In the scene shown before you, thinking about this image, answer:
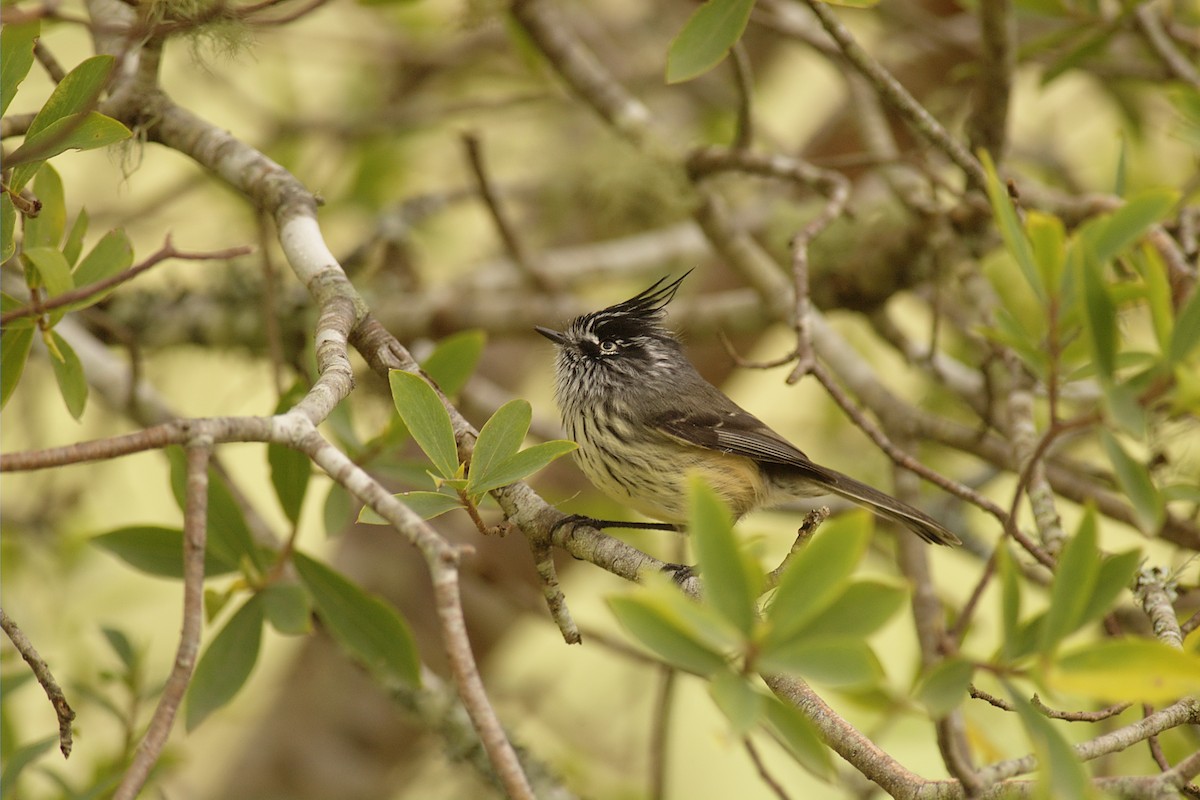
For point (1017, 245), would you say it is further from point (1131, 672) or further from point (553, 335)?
point (553, 335)

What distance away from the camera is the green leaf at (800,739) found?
4.54ft

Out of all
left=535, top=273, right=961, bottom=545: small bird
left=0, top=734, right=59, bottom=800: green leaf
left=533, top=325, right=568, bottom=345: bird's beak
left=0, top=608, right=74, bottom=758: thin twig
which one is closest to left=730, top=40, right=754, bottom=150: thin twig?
left=535, top=273, right=961, bottom=545: small bird

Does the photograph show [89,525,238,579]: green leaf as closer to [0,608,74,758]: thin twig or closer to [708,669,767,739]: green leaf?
[0,608,74,758]: thin twig

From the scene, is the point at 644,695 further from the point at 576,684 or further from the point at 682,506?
the point at 682,506

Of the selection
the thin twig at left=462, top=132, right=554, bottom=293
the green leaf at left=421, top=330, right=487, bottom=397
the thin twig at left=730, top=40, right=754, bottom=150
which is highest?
the thin twig at left=730, top=40, right=754, bottom=150

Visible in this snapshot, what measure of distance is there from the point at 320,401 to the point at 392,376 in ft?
0.48

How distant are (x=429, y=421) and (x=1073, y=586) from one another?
99 centimetres

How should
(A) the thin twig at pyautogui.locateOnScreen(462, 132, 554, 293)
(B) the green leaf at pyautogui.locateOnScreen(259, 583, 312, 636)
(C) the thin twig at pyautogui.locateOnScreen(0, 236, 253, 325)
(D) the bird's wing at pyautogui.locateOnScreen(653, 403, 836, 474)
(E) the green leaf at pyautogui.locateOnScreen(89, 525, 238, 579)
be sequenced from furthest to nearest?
(A) the thin twig at pyautogui.locateOnScreen(462, 132, 554, 293), (D) the bird's wing at pyautogui.locateOnScreen(653, 403, 836, 474), (E) the green leaf at pyautogui.locateOnScreen(89, 525, 238, 579), (B) the green leaf at pyautogui.locateOnScreen(259, 583, 312, 636), (C) the thin twig at pyautogui.locateOnScreen(0, 236, 253, 325)

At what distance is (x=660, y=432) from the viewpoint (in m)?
3.24

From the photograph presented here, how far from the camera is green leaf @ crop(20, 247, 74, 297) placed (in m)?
1.86

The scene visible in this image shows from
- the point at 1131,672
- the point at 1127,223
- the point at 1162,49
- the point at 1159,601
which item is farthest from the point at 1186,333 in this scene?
the point at 1162,49

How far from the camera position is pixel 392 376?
5.86 feet

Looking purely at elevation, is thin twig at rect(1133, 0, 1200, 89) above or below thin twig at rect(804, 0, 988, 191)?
above

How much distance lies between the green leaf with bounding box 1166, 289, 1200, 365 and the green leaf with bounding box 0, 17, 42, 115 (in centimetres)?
179
